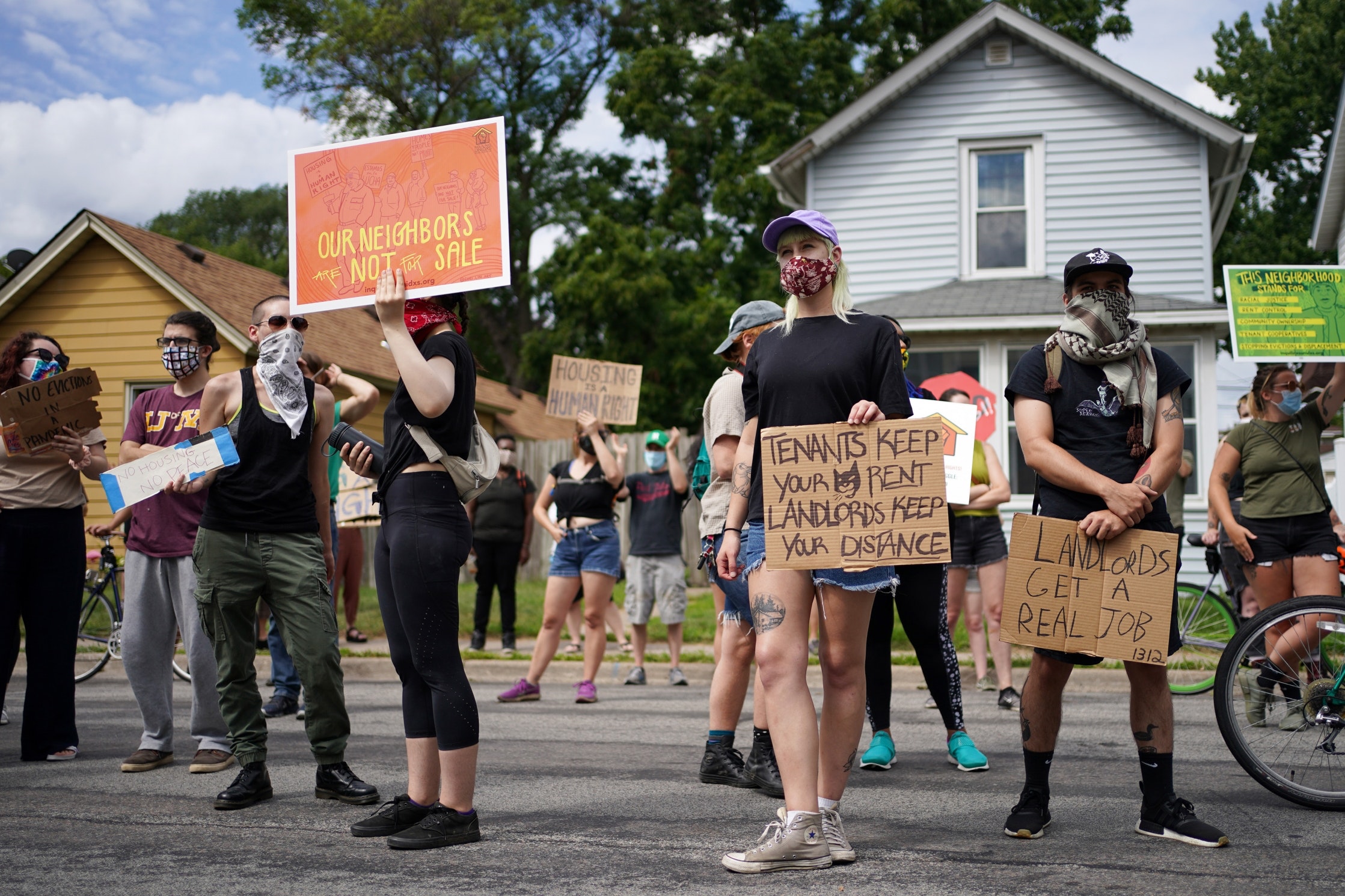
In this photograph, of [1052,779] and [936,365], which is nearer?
[1052,779]

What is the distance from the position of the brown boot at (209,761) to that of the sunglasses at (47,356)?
87.2 inches

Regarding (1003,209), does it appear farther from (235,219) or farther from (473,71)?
(235,219)

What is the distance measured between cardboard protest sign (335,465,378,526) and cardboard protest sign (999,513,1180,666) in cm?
813

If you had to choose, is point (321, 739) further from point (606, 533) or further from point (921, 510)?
point (606, 533)

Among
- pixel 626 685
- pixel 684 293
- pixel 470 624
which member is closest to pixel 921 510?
pixel 626 685

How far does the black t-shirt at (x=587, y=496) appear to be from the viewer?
9.18m

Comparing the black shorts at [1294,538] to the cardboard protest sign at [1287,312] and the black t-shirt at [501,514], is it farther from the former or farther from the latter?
the black t-shirt at [501,514]

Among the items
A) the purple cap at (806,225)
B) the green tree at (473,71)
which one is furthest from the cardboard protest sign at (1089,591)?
the green tree at (473,71)

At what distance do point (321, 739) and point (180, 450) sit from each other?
1.42 meters

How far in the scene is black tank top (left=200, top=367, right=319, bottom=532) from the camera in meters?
5.26

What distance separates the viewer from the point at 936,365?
53.6ft

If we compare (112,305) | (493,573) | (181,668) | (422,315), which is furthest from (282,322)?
(112,305)

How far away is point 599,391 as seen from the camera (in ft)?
42.1

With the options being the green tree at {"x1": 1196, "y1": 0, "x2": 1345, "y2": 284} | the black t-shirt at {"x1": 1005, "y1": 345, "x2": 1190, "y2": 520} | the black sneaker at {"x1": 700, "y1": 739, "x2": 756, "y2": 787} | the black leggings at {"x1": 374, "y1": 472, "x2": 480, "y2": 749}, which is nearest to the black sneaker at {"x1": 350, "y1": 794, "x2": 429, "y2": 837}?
the black leggings at {"x1": 374, "y1": 472, "x2": 480, "y2": 749}
